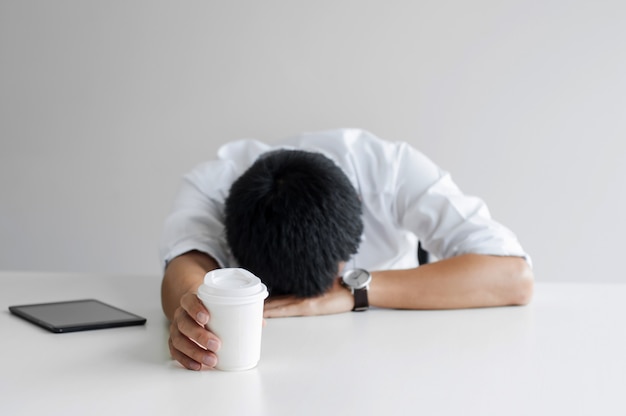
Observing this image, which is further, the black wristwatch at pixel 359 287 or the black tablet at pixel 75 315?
the black wristwatch at pixel 359 287

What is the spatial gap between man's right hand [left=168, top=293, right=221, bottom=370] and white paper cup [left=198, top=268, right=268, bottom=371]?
0.04 feet

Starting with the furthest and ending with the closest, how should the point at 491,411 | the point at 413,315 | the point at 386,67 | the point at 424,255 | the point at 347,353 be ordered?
1. the point at 386,67
2. the point at 424,255
3. the point at 413,315
4. the point at 347,353
5. the point at 491,411

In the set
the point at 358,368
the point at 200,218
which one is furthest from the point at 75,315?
the point at 358,368

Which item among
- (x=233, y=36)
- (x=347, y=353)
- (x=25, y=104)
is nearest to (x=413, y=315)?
(x=347, y=353)

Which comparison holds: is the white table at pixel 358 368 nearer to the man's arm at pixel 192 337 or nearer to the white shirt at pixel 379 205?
the man's arm at pixel 192 337

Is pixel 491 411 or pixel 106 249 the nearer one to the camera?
pixel 491 411

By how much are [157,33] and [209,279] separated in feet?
6.18

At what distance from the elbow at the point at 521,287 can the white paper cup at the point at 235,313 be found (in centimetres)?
71

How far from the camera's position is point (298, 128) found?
9.14ft

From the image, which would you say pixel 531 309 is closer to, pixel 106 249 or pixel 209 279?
pixel 209 279

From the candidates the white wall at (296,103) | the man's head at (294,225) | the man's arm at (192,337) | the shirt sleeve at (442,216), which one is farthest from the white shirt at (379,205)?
the white wall at (296,103)

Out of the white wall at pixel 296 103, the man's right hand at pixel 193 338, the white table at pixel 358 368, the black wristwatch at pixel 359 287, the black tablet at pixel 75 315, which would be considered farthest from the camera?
the white wall at pixel 296 103

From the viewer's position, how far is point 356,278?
1.67 meters

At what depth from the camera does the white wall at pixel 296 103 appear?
8.66 ft
